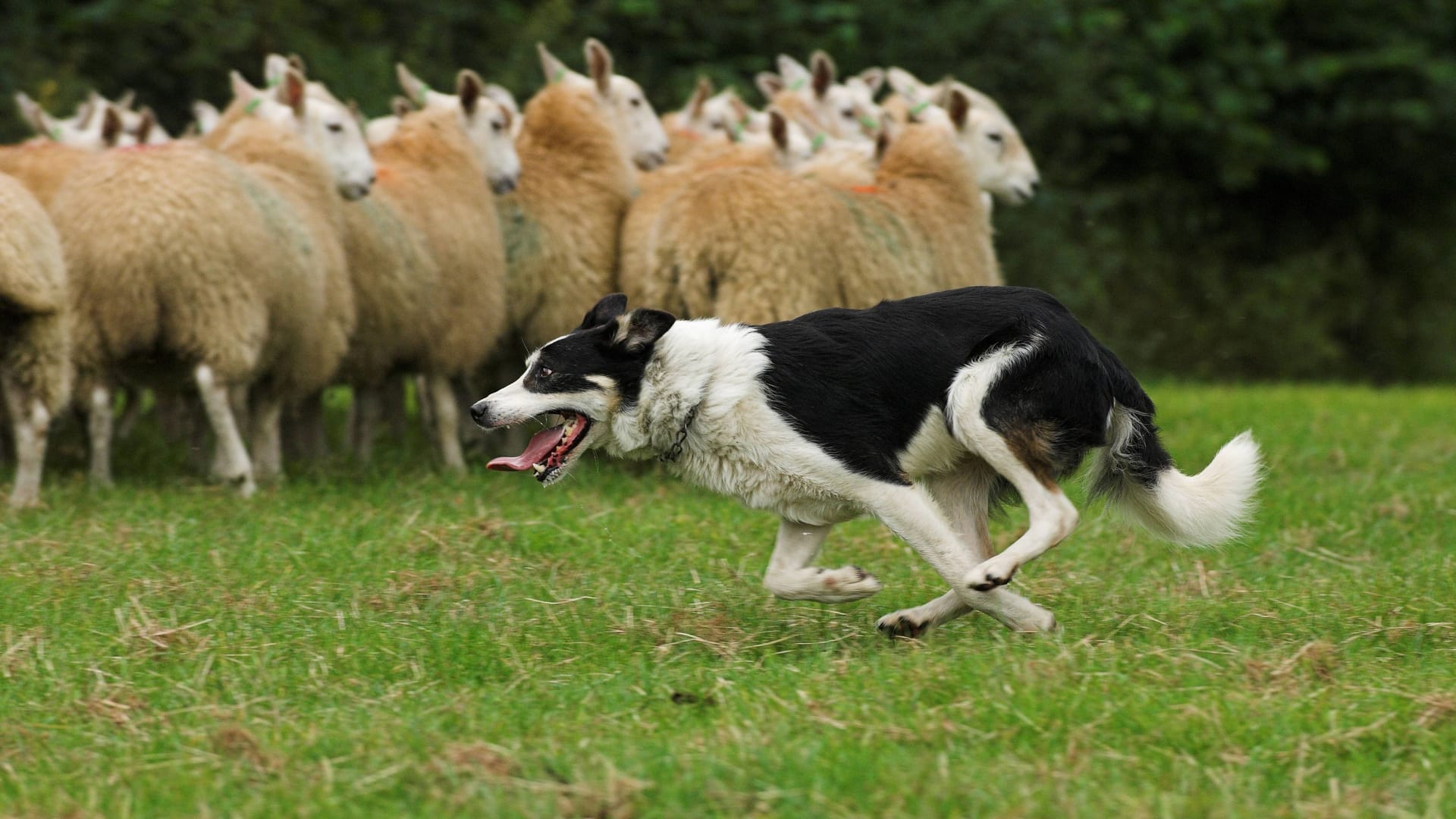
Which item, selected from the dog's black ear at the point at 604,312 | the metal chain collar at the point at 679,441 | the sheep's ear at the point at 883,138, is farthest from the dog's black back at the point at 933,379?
the sheep's ear at the point at 883,138

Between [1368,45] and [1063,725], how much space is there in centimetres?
1819

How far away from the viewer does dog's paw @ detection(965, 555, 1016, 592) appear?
455 centimetres

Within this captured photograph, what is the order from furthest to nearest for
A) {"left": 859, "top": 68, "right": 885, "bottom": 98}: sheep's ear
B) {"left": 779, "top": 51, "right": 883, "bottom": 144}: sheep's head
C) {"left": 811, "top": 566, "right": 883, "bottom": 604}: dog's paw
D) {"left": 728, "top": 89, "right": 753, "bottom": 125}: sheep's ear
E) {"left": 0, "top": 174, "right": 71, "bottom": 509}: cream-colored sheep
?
{"left": 859, "top": 68, "right": 885, "bottom": 98}: sheep's ear < {"left": 728, "top": 89, "right": 753, "bottom": 125}: sheep's ear < {"left": 779, "top": 51, "right": 883, "bottom": 144}: sheep's head < {"left": 0, "top": 174, "right": 71, "bottom": 509}: cream-colored sheep < {"left": 811, "top": 566, "right": 883, "bottom": 604}: dog's paw

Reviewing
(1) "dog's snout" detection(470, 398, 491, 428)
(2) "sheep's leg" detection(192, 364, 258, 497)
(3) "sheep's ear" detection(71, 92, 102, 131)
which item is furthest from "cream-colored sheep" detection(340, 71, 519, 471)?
(1) "dog's snout" detection(470, 398, 491, 428)

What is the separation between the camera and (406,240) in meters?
9.05

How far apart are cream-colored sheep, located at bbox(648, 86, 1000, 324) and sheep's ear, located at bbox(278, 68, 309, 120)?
2215 millimetres

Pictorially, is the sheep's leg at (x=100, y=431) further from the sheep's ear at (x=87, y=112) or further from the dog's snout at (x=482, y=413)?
the sheep's ear at (x=87, y=112)

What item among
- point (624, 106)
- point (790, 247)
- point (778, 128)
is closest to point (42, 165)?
point (624, 106)

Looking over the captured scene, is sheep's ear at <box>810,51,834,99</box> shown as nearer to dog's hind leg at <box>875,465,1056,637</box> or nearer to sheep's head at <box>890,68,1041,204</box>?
sheep's head at <box>890,68,1041,204</box>

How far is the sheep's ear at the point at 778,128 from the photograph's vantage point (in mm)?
10391

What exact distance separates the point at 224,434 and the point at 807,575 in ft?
12.6

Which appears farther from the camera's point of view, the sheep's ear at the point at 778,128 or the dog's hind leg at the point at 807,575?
the sheep's ear at the point at 778,128

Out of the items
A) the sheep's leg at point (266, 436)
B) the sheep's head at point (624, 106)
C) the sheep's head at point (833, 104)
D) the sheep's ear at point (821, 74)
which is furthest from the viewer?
the sheep's head at point (833, 104)

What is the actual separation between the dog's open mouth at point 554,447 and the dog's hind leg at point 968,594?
99 centimetres
